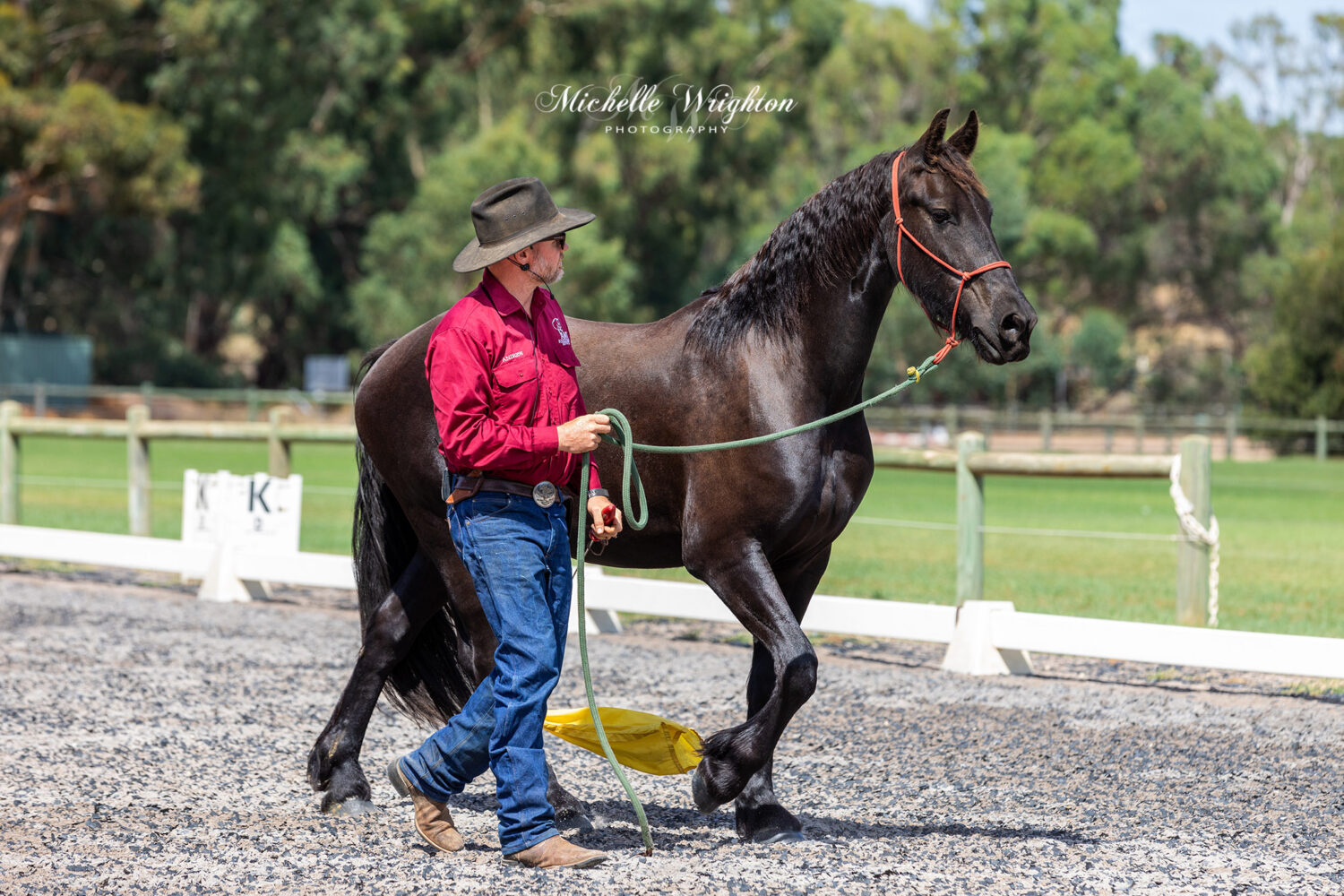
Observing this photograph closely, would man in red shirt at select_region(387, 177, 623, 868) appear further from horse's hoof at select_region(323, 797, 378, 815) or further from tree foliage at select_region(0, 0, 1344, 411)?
tree foliage at select_region(0, 0, 1344, 411)

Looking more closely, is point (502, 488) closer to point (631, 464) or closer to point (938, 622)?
point (631, 464)

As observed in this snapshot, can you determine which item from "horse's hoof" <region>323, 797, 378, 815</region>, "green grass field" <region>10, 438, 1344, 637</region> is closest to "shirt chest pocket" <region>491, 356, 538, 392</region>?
"horse's hoof" <region>323, 797, 378, 815</region>

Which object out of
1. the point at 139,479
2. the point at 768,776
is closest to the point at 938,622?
the point at 768,776

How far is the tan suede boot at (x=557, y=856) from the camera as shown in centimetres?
360

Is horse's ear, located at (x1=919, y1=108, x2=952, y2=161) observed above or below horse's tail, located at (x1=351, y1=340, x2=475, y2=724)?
above

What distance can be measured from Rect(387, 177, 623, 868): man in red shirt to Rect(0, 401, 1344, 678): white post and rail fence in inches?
151

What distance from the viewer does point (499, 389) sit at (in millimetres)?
3537

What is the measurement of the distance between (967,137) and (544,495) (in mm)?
1638

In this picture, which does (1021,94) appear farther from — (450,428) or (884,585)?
(450,428)

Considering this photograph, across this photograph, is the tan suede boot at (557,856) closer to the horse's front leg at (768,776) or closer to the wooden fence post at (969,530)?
the horse's front leg at (768,776)

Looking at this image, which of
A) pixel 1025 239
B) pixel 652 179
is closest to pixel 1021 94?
pixel 1025 239

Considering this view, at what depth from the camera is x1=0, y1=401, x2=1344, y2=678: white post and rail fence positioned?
648 centimetres

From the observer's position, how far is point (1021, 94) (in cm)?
5706

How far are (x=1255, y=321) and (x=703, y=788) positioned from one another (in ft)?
187
